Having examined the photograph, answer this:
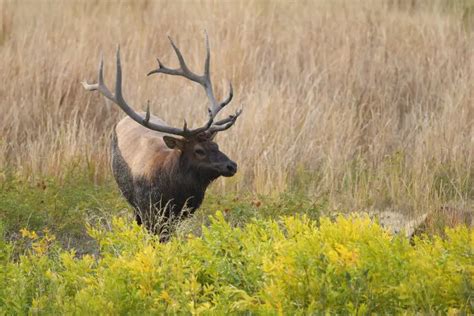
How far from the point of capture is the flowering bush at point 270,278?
4.24m

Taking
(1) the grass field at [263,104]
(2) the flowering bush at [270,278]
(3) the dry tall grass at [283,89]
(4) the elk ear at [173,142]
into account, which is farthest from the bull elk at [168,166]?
(2) the flowering bush at [270,278]

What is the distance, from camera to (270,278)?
174 inches

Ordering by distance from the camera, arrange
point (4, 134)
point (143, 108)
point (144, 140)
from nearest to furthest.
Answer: point (144, 140)
point (4, 134)
point (143, 108)

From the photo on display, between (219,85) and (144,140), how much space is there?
9.54 feet

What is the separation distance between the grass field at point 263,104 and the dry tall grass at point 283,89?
0.02 m

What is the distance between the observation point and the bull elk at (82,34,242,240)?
6.57 m

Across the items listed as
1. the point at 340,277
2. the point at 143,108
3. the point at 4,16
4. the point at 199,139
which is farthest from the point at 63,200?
the point at 4,16

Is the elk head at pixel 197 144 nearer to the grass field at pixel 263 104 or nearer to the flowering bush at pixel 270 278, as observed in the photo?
the grass field at pixel 263 104

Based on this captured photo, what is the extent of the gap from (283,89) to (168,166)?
113 inches

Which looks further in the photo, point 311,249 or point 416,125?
point 416,125

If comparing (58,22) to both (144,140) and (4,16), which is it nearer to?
(4,16)

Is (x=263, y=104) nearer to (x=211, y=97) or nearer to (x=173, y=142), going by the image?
(x=211, y=97)

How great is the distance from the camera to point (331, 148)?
343 inches

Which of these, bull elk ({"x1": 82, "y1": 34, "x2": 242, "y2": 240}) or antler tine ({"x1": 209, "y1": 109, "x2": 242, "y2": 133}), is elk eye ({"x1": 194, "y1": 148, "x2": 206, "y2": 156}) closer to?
bull elk ({"x1": 82, "y1": 34, "x2": 242, "y2": 240})
